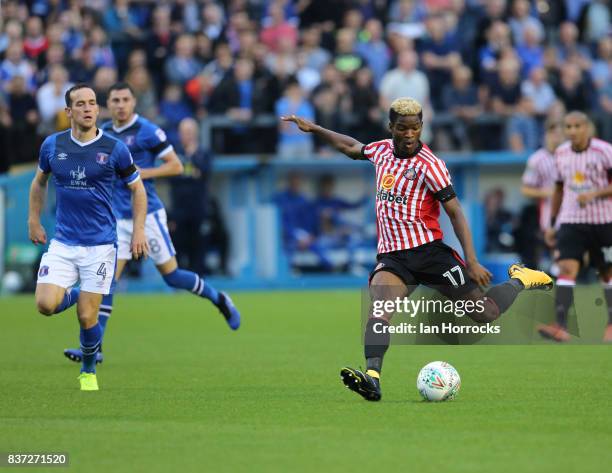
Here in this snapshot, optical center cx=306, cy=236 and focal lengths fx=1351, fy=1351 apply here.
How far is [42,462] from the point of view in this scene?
714cm

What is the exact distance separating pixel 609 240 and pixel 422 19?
12.0m

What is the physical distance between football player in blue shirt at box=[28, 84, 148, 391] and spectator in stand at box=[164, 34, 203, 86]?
474 inches

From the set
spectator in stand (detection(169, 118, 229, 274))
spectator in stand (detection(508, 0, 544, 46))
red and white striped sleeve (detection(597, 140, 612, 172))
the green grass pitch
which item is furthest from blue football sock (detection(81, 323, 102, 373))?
spectator in stand (detection(508, 0, 544, 46))

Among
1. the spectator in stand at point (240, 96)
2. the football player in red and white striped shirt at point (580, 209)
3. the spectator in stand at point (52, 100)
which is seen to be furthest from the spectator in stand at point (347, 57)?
the football player in red and white striped shirt at point (580, 209)

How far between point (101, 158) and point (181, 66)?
487 inches

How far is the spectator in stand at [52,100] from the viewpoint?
21234mm

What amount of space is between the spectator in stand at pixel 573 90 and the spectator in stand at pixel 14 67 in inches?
377

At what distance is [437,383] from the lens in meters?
9.54

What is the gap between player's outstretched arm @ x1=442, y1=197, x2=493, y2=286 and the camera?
9.53 meters

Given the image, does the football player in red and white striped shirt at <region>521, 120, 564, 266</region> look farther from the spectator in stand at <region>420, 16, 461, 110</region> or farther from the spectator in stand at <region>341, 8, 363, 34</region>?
the spectator in stand at <region>341, 8, 363, 34</region>

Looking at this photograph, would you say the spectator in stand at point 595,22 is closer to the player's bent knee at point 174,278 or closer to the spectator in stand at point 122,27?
the spectator in stand at point 122,27

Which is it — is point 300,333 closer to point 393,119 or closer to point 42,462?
point 393,119

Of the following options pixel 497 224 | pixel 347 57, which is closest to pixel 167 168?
pixel 347 57

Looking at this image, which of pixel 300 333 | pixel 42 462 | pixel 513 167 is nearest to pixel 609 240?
pixel 300 333
